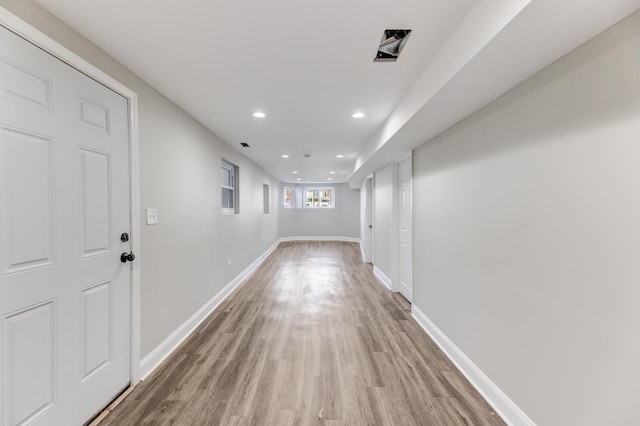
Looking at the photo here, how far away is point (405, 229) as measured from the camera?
3.82 metres

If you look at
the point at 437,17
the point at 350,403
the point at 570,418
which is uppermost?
the point at 437,17

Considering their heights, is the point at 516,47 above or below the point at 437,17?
below

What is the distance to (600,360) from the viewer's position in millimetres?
1094

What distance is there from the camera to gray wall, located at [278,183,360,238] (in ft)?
32.7

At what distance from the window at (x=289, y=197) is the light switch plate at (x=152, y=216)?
796 centimetres

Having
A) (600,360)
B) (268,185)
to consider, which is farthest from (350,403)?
(268,185)

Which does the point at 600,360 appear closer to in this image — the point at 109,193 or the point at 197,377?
the point at 197,377

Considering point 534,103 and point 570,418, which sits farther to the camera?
point 534,103

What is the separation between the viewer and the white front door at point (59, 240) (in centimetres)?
115

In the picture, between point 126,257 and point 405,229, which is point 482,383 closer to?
point 405,229

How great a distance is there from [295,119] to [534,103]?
2.14 m

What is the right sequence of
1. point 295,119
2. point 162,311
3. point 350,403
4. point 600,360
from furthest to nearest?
point 295,119, point 162,311, point 350,403, point 600,360

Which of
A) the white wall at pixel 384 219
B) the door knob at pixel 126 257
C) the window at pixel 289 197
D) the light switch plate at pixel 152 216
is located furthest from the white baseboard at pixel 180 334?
the window at pixel 289 197

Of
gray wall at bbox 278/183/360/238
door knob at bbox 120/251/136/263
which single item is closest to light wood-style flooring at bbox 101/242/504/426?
door knob at bbox 120/251/136/263
